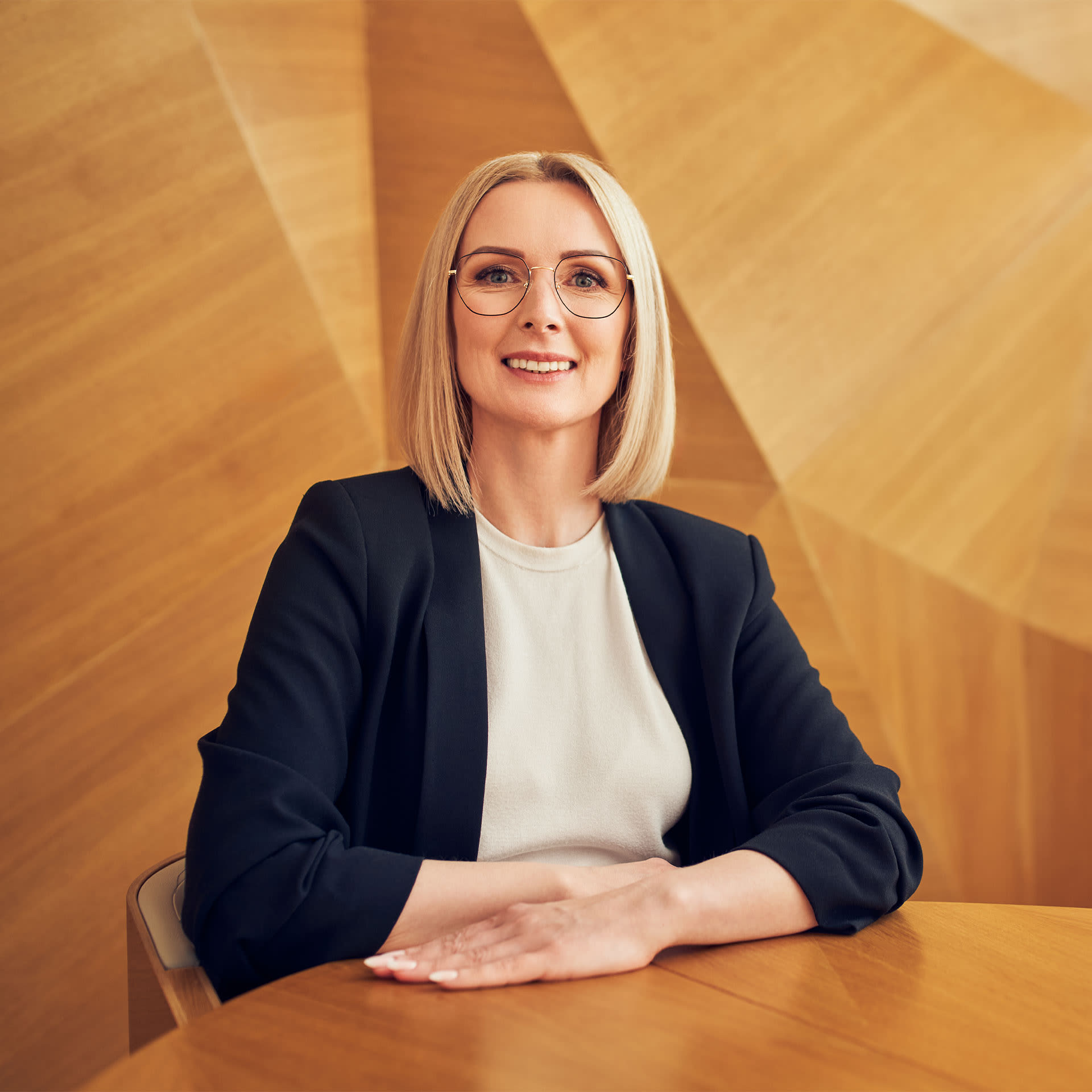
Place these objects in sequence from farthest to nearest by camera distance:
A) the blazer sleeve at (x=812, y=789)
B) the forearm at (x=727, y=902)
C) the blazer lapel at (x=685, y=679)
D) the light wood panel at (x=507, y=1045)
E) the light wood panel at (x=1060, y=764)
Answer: the light wood panel at (x=1060, y=764) < the blazer lapel at (x=685, y=679) < the blazer sleeve at (x=812, y=789) < the forearm at (x=727, y=902) < the light wood panel at (x=507, y=1045)

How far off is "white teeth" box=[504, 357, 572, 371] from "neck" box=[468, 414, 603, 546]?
109mm

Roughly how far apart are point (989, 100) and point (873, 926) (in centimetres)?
263

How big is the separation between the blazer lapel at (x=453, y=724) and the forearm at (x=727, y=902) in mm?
344

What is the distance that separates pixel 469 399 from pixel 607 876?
0.86 meters

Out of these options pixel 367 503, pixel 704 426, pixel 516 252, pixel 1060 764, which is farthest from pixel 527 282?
pixel 1060 764

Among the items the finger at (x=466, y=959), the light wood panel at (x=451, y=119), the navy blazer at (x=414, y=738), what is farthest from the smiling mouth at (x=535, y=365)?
the light wood panel at (x=451, y=119)

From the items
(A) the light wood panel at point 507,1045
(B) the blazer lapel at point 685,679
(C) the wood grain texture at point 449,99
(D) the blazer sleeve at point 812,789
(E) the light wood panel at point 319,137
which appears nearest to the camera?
(A) the light wood panel at point 507,1045

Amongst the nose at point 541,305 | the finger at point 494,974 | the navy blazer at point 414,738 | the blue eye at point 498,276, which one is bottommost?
the finger at point 494,974

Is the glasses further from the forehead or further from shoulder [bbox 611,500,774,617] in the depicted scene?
shoulder [bbox 611,500,774,617]

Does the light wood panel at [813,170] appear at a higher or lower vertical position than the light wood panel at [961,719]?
higher

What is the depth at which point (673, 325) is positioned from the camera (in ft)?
9.75

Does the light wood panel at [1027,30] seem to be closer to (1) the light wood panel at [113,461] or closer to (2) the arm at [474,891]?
(1) the light wood panel at [113,461]

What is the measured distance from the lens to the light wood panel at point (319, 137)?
2.66m

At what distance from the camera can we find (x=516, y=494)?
1.68 m
